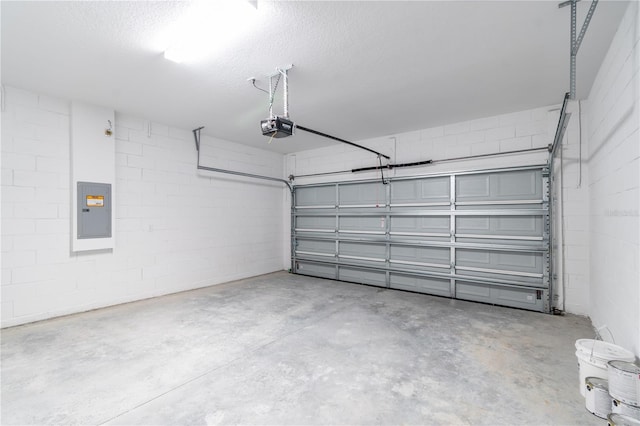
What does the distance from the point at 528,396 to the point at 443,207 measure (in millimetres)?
3158

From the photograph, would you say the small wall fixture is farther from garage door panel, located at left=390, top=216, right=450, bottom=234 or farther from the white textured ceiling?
garage door panel, located at left=390, top=216, right=450, bottom=234

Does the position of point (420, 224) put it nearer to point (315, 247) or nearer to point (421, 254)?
point (421, 254)

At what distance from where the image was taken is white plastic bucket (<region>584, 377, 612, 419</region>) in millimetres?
1859

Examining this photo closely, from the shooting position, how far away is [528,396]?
2113 mm

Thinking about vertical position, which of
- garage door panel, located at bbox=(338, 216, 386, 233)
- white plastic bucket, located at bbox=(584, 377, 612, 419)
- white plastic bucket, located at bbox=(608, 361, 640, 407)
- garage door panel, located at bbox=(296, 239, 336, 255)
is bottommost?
white plastic bucket, located at bbox=(584, 377, 612, 419)

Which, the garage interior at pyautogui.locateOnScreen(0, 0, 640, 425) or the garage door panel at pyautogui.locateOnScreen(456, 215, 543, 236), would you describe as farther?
the garage door panel at pyautogui.locateOnScreen(456, 215, 543, 236)

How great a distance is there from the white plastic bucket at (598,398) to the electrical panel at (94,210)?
17.4ft

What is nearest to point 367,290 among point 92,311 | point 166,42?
point 92,311

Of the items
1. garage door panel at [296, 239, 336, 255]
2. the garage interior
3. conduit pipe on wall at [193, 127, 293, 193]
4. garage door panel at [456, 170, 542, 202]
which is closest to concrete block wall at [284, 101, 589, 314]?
the garage interior

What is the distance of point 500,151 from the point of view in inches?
175

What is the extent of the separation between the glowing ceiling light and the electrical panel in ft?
7.79

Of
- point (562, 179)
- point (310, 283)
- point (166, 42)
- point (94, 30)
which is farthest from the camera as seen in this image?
point (310, 283)

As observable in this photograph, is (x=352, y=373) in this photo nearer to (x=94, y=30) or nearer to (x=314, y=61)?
(x=314, y=61)

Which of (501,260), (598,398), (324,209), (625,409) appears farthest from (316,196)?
(625,409)
